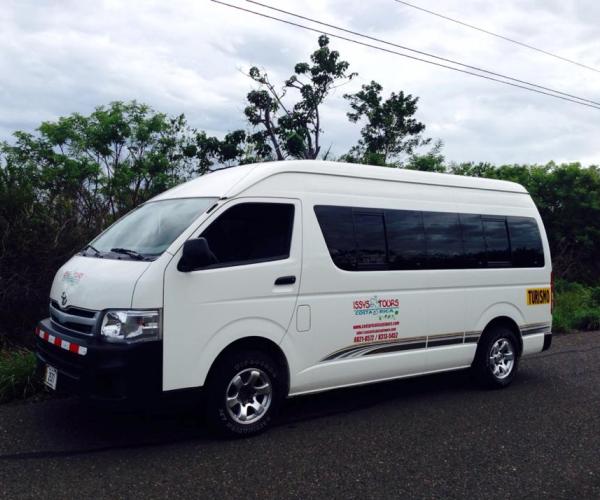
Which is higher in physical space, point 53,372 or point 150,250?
point 150,250

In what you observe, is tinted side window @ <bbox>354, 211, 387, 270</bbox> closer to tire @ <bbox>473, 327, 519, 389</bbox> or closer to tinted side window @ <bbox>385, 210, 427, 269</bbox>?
tinted side window @ <bbox>385, 210, 427, 269</bbox>

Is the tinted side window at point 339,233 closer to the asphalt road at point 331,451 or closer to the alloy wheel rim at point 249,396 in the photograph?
the alloy wheel rim at point 249,396

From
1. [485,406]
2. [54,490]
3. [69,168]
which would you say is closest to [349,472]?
[54,490]

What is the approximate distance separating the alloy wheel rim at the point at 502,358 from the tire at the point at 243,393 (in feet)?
9.26

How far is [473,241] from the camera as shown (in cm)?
661

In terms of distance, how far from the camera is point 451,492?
395 cm

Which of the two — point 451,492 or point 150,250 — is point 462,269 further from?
point 150,250

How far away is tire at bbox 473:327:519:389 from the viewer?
6633mm

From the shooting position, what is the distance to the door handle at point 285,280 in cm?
498

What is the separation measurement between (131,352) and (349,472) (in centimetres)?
175

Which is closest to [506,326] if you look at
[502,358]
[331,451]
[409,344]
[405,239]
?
[502,358]

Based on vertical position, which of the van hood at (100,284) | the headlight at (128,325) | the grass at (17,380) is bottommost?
the grass at (17,380)

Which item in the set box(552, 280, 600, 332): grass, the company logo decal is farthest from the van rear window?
box(552, 280, 600, 332): grass

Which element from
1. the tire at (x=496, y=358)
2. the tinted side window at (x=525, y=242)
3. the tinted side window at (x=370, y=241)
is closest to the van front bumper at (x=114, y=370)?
the tinted side window at (x=370, y=241)
